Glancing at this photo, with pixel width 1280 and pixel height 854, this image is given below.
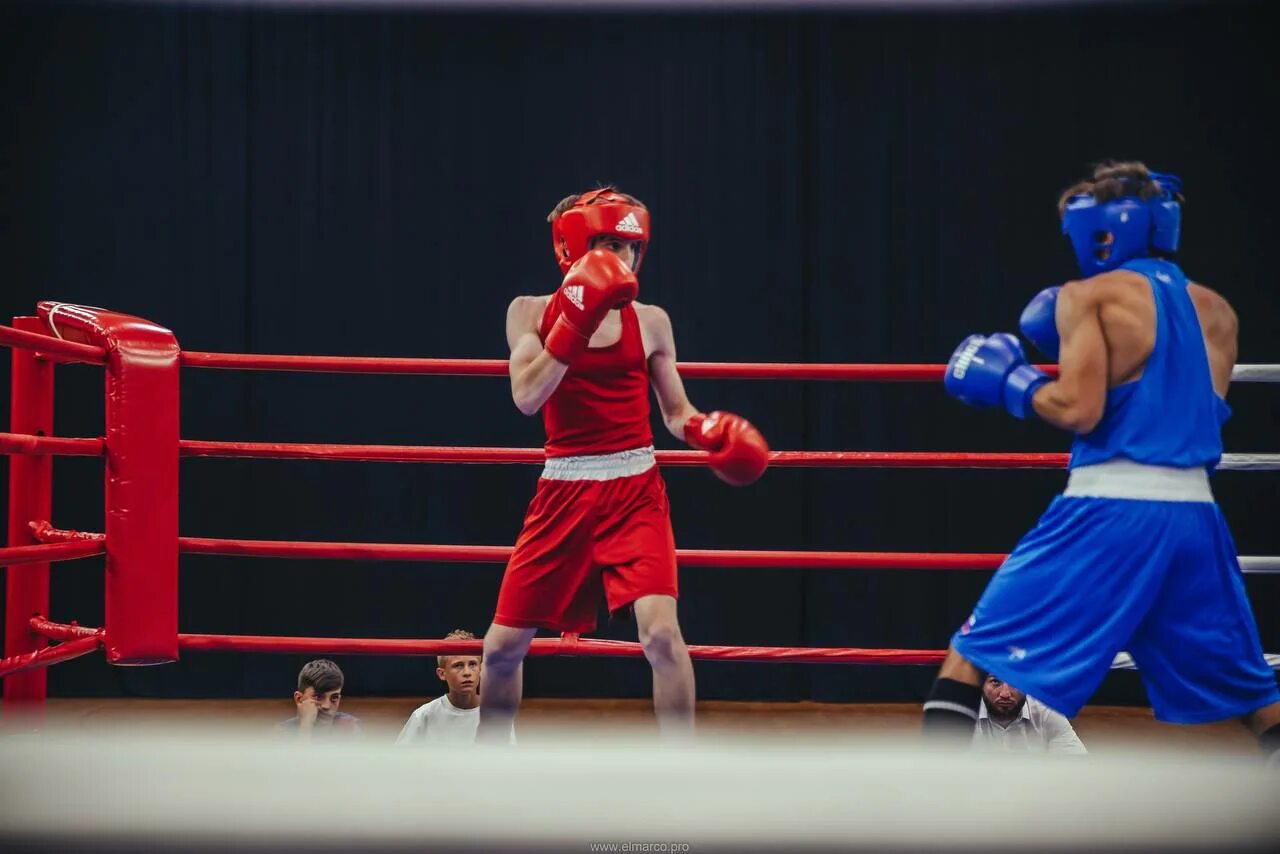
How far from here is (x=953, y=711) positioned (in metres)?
1.67

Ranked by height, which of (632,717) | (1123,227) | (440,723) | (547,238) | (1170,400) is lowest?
(632,717)

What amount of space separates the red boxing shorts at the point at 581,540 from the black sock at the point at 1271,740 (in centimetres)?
92

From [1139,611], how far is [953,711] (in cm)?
29

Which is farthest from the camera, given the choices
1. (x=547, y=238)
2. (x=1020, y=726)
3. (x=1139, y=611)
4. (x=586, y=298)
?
(x=547, y=238)

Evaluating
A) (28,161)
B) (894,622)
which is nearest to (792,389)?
(894,622)

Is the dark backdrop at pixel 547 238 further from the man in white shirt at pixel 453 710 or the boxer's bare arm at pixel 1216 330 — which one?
the boxer's bare arm at pixel 1216 330

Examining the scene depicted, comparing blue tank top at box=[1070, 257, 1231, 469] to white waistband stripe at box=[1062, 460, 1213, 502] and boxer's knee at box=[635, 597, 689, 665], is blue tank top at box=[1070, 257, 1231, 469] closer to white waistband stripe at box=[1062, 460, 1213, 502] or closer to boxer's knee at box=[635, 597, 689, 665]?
white waistband stripe at box=[1062, 460, 1213, 502]

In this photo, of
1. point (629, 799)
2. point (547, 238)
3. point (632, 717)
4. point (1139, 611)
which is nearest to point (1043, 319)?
point (1139, 611)

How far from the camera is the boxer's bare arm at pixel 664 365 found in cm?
217

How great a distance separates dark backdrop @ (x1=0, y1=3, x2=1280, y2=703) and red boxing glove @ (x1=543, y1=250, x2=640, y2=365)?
7.90 feet

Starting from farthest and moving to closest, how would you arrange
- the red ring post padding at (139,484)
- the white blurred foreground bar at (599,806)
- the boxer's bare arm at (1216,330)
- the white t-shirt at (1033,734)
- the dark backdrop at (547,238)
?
1. the dark backdrop at (547,238)
2. the white t-shirt at (1033,734)
3. the red ring post padding at (139,484)
4. the boxer's bare arm at (1216,330)
5. the white blurred foreground bar at (599,806)

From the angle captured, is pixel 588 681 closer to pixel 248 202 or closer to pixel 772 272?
pixel 772 272

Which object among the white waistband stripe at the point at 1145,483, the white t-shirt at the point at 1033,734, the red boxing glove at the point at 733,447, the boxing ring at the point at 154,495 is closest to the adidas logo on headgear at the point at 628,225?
the red boxing glove at the point at 733,447

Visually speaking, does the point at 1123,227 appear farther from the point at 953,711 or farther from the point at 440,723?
the point at 440,723
